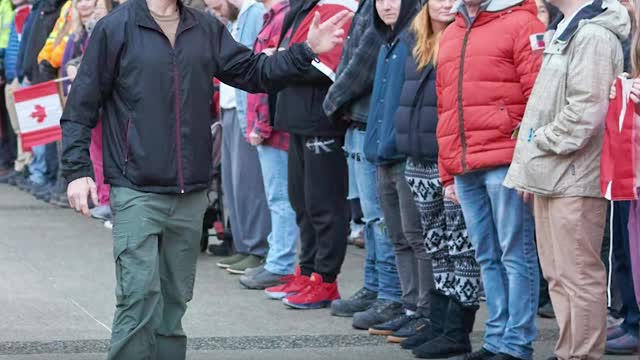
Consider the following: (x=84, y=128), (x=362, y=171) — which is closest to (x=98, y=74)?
(x=84, y=128)

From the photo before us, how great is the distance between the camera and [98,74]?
6.59 metres

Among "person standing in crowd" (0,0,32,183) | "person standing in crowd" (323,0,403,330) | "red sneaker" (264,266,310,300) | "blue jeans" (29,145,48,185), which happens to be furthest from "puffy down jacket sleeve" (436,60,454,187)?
"person standing in crowd" (0,0,32,183)

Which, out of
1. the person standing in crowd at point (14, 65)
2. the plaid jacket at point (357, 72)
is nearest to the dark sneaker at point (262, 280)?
the plaid jacket at point (357, 72)

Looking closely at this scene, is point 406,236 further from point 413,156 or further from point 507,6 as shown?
point 507,6

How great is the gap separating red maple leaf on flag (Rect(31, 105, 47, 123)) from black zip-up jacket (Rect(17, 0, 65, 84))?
1.96m

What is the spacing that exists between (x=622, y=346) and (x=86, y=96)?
322 cm

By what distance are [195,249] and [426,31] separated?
1996 mm

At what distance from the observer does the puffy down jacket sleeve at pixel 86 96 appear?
21.6 ft

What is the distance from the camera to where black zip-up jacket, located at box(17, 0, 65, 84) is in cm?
1639

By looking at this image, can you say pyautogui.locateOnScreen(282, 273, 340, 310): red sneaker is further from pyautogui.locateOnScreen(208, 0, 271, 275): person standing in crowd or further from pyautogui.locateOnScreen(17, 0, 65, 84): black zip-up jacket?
pyautogui.locateOnScreen(17, 0, 65, 84): black zip-up jacket

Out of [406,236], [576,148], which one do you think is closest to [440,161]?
[406,236]

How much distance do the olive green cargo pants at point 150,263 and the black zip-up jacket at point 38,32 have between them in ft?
32.1

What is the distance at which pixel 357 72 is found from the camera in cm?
870

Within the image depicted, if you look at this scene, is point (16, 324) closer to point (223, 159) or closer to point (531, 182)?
point (223, 159)
